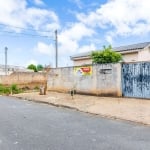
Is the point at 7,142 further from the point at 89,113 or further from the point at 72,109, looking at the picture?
the point at 72,109

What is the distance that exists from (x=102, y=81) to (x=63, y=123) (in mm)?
9568

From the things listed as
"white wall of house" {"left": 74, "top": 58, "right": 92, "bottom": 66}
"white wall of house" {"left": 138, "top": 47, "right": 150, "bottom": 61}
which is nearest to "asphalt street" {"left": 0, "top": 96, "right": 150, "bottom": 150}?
"white wall of house" {"left": 138, "top": 47, "right": 150, "bottom": 61}

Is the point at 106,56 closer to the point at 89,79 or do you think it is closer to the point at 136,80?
the point at 89,79

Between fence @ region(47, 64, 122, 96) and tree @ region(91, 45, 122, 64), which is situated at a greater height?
tree @ region(91, 45, 122, 64)

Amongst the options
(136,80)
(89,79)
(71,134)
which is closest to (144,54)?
(89,79)

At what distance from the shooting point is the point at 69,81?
22906mm

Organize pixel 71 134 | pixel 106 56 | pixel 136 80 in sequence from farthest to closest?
1. pixel 106 56
2. pixel 136 80
3. pixel 71 134

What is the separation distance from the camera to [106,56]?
3036 centimetres

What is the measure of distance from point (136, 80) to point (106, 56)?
13.6 meters

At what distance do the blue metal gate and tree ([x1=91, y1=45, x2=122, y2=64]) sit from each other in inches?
482

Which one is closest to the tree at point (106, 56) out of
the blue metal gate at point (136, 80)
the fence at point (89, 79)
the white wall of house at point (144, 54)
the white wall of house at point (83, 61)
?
the white wall of house at point (144, 54)

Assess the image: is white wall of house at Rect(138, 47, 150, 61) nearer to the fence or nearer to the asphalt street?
the fence

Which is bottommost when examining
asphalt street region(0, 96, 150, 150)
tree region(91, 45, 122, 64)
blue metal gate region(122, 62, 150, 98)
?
asphalt street region(0, 96, 150, 150)

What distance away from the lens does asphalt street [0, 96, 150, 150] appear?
6.96 metres
